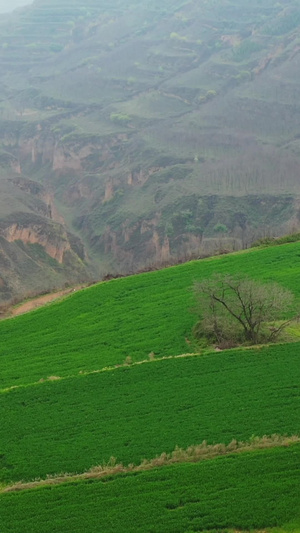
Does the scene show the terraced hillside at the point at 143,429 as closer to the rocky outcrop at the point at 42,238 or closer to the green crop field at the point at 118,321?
the green crop field at the point at 118,321

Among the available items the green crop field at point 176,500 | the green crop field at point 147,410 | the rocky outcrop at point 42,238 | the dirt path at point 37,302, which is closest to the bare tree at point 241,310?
the green crop field at point 147,410

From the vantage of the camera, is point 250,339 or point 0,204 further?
point 0,204

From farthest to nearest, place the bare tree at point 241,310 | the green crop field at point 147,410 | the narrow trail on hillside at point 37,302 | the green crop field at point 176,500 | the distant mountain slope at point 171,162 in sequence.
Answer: the distant mountain slope at point 171,162, the narrow trail on hillside at point 37,302, the bare tree at point 241,310, the green crop field at point 147,410, the green crop field at point 176,500

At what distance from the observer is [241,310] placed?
41.9 metres

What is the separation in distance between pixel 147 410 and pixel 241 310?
11262 mm

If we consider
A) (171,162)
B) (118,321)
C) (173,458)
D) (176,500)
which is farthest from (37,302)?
(171,162)

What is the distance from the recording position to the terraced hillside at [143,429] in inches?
992

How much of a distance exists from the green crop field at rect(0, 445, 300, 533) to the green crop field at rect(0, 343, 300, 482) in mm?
2080

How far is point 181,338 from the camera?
143 feet

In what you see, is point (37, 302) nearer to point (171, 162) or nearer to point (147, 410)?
point (147, 410)

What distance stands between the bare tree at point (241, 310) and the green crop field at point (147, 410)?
2.24m

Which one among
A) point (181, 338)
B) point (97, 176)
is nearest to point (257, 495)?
point (181, 338)

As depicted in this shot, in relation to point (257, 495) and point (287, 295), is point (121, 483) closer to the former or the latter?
point (257, 495)

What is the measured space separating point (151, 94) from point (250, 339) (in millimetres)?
163836
